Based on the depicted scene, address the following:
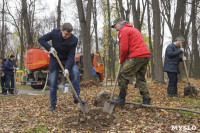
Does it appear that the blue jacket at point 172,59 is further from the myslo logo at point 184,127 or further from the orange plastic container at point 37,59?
the orange plastic container at point 37,59

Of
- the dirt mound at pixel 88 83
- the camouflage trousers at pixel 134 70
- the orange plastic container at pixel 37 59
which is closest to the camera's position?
the camouflage trousers at pixel 134 70

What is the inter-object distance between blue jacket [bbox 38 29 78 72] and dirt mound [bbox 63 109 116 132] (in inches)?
51.8

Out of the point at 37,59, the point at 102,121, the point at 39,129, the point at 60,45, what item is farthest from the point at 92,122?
the point at 37,59

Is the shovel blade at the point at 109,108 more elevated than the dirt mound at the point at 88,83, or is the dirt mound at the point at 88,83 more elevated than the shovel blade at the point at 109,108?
the dirt mound at the point at 88,83

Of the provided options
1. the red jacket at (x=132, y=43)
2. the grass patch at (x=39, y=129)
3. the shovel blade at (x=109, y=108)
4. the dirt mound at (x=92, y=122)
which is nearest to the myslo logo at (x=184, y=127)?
the dirt mound at (x=92, y=122)

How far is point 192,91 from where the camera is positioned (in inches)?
240

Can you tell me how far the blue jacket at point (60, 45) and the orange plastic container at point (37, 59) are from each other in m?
8.51

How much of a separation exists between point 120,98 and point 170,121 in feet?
4.03

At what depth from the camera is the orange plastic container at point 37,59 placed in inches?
510

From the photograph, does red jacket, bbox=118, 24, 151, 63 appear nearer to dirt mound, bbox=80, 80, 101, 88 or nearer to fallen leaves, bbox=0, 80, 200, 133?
fallen leaves, bbox=0, 80, 200, 133

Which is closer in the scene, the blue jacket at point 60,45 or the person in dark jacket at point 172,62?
the blue jacket at point 60,45

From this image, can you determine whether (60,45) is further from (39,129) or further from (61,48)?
(39,129)

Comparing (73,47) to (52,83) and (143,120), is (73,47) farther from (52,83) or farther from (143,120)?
(143,120)

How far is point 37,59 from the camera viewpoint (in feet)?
42.6
